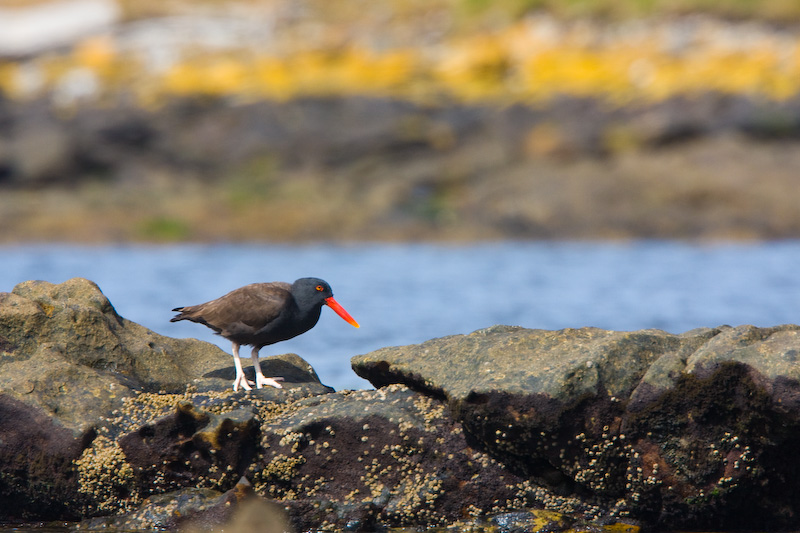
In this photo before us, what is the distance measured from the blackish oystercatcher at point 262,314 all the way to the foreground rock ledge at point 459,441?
0.49 meters

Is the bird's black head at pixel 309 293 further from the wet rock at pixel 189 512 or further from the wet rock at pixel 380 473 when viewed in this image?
the wet rock at pixel 189 512

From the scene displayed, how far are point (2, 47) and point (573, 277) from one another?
2719 cm

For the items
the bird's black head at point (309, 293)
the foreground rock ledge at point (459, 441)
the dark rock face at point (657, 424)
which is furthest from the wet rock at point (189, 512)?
the bird's black head at point (309, 293)

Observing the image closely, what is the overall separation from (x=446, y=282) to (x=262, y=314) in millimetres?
13552

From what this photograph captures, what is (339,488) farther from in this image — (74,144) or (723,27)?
(723,27)

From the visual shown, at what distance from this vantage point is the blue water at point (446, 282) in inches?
584

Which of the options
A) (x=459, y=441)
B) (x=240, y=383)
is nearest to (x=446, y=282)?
(x=240, y=383)

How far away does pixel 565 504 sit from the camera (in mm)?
6098

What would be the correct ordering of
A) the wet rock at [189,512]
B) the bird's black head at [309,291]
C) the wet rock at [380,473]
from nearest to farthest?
1. the wet rock at [189,512]
2. the wet rock at [380,473]
3. the bird's black head at [309,291]

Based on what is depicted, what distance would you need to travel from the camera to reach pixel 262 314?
6930 mm

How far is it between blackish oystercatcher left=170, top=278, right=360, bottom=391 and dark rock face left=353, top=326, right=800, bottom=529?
54.1 inches

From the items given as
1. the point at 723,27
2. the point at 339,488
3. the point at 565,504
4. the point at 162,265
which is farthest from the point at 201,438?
the point at 723,27

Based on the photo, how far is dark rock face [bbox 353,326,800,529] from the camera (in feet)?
18.8

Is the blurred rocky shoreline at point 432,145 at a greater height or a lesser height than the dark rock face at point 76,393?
greater
